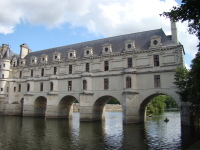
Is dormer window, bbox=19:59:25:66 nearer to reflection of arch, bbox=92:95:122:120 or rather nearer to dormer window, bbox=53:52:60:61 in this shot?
dormer window, bbox=53:52:60:61

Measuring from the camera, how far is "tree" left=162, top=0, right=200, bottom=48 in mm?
11648

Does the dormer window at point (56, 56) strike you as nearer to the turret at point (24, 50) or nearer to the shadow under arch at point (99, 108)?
the shadow under arch at point (99, 108)

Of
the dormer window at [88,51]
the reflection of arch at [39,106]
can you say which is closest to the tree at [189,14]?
the dormer window at [88,51]

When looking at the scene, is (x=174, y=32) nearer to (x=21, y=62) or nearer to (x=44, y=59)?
(x=44, y=59)

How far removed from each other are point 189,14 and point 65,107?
3386 cm

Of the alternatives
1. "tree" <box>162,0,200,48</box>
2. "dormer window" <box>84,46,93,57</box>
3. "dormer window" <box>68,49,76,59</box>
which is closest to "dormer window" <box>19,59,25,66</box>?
"dormer window" <box>68,49,76,59</box>

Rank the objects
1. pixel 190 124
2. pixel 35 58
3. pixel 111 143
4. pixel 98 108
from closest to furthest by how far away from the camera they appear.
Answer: pixel 111 143 < pixel 190 124 < pixel 98 108 < pixel 35 58

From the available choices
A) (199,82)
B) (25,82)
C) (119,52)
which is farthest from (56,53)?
(199,82)

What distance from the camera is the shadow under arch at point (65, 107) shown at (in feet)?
131

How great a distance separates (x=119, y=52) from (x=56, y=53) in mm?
15186

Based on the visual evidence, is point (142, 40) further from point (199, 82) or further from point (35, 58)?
point (35, 58)

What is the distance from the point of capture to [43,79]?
42.7 m

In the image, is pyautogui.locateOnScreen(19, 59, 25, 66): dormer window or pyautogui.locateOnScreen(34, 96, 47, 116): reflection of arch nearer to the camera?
pyautogui.locateOnScreen(34, 96, 47, 116): reflection of arch

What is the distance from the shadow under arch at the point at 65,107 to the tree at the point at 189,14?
3024cm
